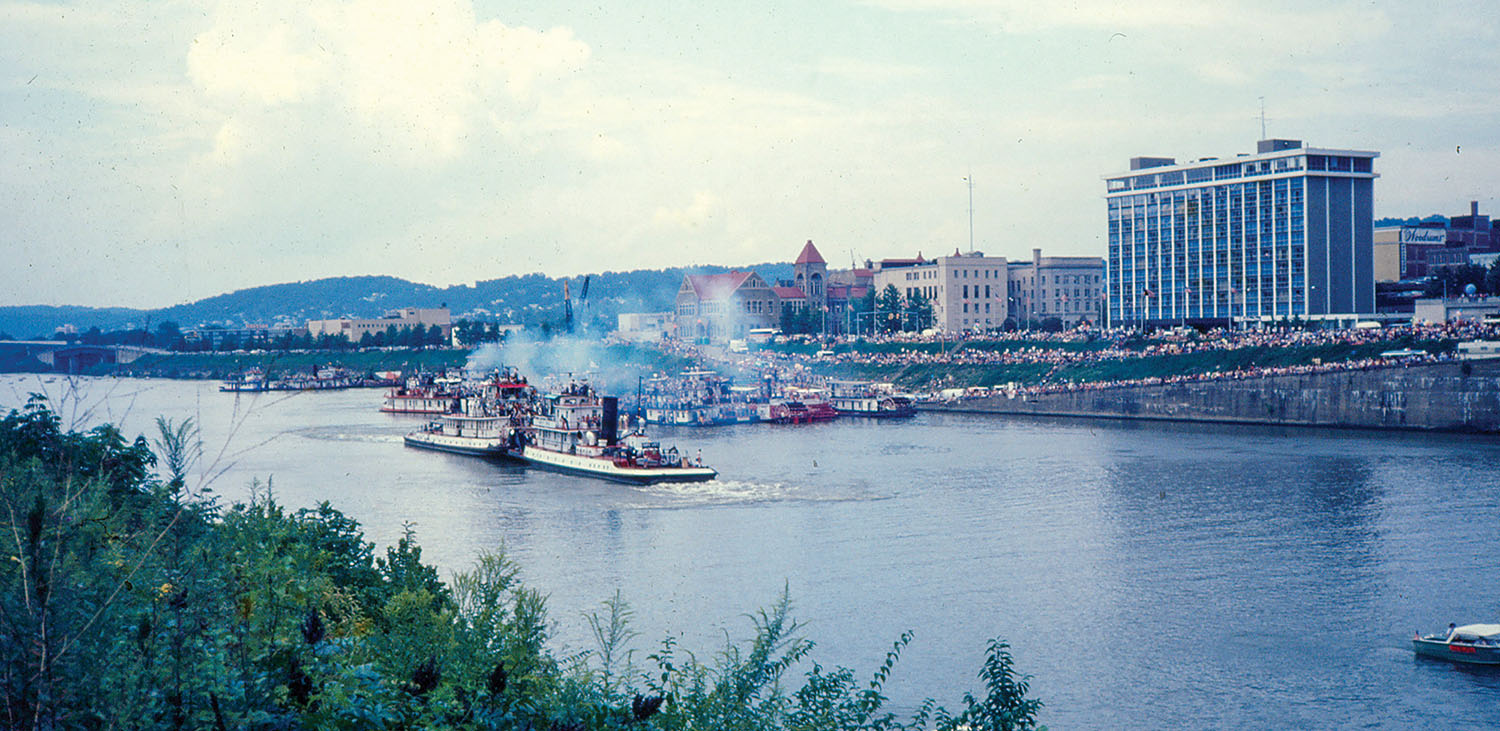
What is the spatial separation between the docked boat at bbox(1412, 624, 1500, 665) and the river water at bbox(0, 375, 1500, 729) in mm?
181

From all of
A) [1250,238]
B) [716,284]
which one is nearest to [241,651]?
[1250,238]

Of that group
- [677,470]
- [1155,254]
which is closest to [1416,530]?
[677,470]

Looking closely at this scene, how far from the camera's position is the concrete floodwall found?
34.8 meters

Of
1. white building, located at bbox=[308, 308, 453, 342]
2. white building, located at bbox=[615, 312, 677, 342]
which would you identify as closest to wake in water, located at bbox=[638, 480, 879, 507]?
white building, located at bbox=[615, 312, 677, 342]

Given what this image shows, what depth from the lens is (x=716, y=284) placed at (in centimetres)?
9225

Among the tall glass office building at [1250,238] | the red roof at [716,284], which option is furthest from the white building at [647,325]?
the tall glass office building at [1250,238]

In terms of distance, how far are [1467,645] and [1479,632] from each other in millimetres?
295

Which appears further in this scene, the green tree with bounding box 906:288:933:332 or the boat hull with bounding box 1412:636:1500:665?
the green tree with bounding box 906:288:933:332

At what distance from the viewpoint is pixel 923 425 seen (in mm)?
45562

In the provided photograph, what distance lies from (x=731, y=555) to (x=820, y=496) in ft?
22.0

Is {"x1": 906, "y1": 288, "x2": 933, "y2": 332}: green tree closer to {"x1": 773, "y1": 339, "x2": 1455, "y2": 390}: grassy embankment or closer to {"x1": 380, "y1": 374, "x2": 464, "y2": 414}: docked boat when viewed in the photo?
{"x1": 773, "y1": 339, "x2": 1455, "y2": 390}: grassy embankment

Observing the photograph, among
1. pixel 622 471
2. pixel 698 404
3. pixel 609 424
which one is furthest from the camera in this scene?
pixel 698 404

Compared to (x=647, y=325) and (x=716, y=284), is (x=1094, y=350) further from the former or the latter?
(x=647, y=325)

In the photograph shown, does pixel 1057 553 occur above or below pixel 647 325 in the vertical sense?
below
